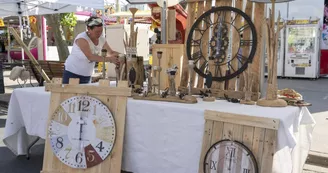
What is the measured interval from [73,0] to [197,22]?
173 inches

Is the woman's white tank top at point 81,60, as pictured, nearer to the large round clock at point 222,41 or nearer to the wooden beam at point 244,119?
the large round clock at point 222,41

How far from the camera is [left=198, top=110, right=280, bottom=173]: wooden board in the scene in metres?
2.03

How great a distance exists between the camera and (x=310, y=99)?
283 inches

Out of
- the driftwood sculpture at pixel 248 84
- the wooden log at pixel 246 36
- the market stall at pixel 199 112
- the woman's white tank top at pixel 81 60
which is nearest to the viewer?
the market stall at pixel 199 112

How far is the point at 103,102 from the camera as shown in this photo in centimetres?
253

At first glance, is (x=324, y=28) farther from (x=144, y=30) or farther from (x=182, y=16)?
(x=182, y=16)

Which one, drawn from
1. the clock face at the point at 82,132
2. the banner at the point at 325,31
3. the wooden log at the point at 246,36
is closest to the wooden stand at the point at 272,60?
the wooden log at the point at 246,36

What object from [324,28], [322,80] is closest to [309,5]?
[324,28]

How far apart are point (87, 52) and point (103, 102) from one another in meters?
0.89

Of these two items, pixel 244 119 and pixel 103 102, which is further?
pixel 103 102

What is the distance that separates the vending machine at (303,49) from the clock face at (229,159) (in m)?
8.92

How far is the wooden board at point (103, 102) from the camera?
246cm

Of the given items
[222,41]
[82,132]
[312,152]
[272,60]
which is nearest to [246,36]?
[222,41]

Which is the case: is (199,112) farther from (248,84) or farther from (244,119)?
(248,84)
